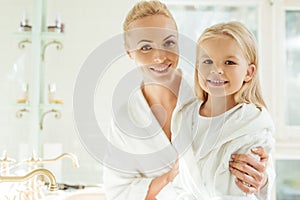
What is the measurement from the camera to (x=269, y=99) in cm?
221

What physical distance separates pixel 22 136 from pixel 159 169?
1.17m

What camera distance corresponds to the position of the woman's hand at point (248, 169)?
877 millimetres

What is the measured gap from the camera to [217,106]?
942 millimetres

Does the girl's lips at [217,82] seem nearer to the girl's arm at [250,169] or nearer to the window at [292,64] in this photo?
the girl's arm at [250,169]

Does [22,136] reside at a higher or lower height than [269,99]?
lower

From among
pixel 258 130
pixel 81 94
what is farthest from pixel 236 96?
pixel 81 94

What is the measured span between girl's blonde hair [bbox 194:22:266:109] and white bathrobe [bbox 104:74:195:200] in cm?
13

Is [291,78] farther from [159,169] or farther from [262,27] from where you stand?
[159,169]

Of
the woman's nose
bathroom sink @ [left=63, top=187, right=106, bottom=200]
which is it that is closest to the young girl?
the woman's nose

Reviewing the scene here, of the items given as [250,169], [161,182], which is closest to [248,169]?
[250,169]

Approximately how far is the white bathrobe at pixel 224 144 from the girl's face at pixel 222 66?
6cm

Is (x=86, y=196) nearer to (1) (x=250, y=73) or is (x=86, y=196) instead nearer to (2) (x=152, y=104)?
(2) (x=152, y=104)

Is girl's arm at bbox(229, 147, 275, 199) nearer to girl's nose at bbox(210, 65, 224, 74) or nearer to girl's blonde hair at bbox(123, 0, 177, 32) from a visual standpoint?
girl's nose at bbox(210, 65, 224, 74)

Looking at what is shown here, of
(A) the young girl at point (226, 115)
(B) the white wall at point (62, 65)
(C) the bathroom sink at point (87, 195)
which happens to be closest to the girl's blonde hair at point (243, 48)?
(A) the young girl at point (226, 115)
